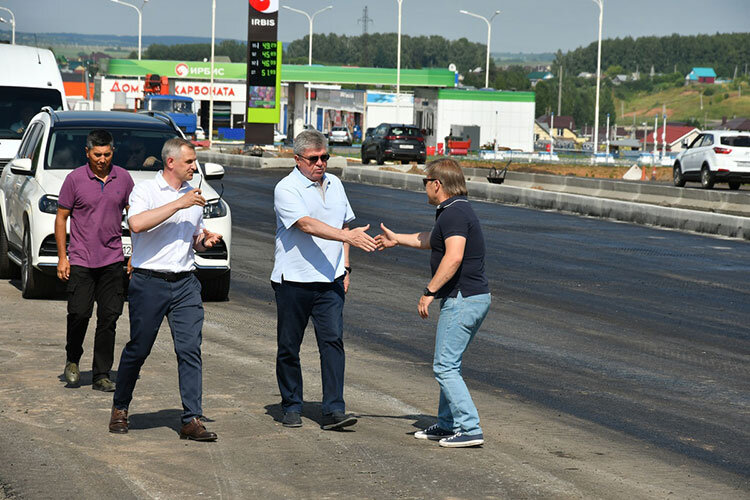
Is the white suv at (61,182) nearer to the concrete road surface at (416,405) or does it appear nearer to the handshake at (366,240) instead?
the concrete road surface at (416,405)

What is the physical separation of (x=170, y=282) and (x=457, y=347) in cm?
177

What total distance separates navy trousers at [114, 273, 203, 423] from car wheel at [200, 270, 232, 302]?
5573 millimetres

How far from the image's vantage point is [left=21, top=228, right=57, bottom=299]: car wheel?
12.2 meters

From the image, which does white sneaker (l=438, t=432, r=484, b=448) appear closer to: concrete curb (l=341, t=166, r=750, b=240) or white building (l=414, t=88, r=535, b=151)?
concrete curb (l=341, t=166, r=750, b=240)

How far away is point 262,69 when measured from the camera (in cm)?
5672

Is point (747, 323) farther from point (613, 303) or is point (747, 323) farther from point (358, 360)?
point (358, 360)

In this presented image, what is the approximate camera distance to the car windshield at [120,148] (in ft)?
41.4

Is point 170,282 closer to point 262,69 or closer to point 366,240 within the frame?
point 366,240

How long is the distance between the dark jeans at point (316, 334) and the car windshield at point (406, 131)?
4410cm

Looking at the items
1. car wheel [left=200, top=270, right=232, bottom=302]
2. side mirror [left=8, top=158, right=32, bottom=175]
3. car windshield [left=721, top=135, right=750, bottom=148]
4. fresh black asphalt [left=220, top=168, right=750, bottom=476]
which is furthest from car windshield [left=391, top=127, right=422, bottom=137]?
side mirror [left=8, top=158, right=32, bottom=175]

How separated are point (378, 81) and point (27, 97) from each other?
263ft

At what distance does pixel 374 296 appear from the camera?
13773mm

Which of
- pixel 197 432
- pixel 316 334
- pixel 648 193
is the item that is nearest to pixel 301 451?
pixel 197 432

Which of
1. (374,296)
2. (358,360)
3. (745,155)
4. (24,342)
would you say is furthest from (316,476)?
(745,155)
